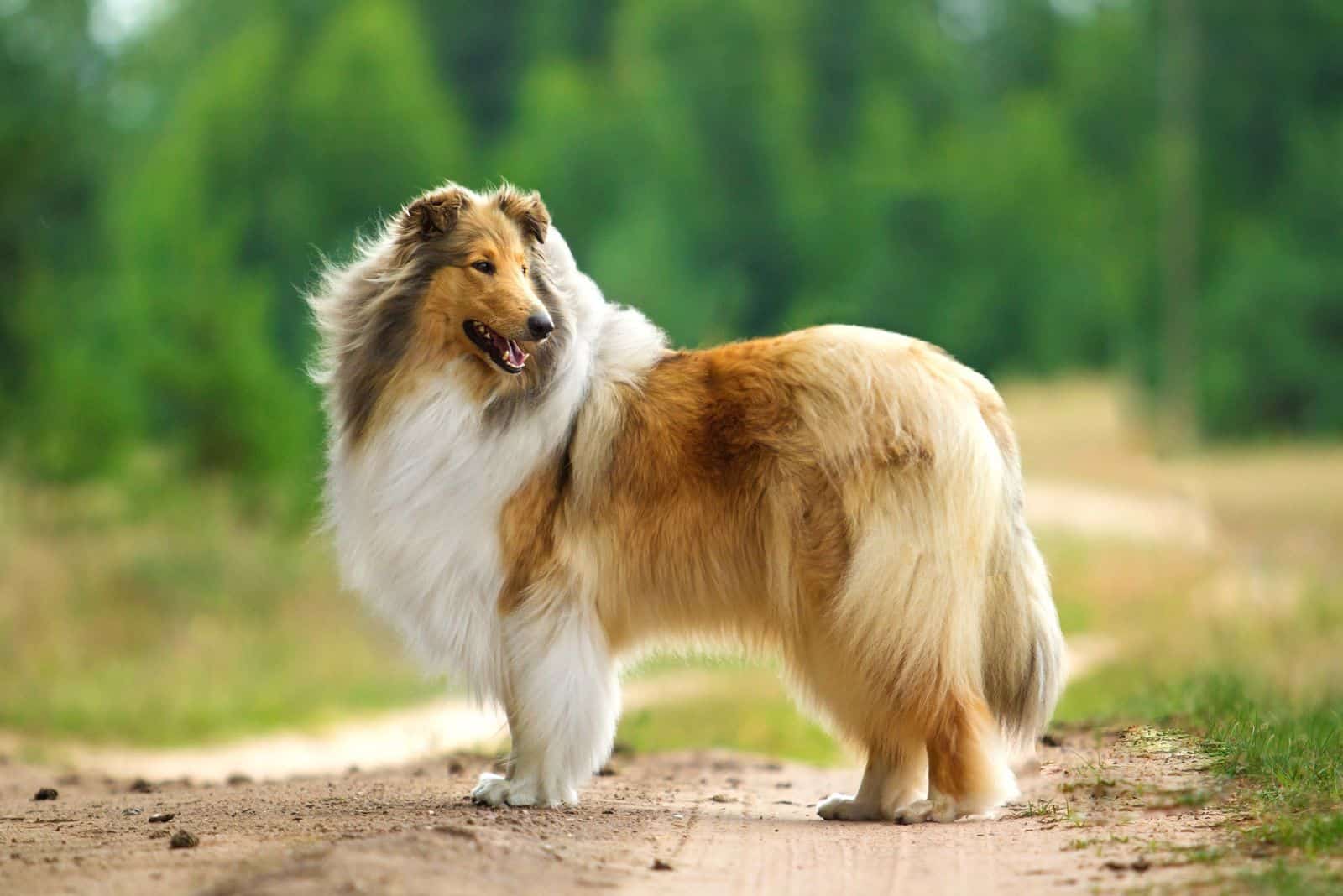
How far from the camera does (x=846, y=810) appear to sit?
6.48m

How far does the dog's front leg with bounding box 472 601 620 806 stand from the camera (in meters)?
6.24

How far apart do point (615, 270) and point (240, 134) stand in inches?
530

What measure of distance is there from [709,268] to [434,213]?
93.9 ft

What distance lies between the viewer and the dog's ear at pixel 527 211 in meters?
6.61

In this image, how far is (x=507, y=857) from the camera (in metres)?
5.04

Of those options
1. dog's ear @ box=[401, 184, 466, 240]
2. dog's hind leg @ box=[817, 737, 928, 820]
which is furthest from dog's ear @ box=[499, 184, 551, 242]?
dog's hind leg @ box=[817, 737, 928, 820]

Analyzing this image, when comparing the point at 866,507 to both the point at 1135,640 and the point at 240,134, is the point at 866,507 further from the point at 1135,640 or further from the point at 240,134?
the point at 240,134

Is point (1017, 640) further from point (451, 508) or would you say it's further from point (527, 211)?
point (527, 211)

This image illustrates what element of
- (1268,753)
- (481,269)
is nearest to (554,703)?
(481,269)

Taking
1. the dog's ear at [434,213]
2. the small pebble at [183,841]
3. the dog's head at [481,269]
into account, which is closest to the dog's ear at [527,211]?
the dog's head at [481,269]

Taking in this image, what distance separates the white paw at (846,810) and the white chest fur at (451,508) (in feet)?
4.69

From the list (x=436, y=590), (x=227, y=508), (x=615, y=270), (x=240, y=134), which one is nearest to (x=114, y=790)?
(x=436, y=590)

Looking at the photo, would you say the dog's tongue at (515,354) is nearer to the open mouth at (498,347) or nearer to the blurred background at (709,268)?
the open mouth at (498,347)

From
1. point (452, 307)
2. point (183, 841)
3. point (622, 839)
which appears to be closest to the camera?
point (183, 841)
